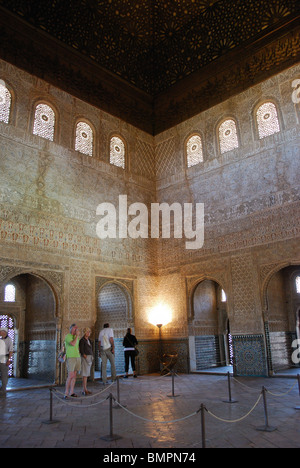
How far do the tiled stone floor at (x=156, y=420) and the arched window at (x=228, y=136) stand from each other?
23.2 ft

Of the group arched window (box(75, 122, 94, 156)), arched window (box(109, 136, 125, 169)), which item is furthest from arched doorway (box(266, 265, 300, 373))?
arched window (box(75, 122, 94, 156))

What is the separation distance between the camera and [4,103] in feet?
32.1

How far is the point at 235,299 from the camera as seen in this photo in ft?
34.3

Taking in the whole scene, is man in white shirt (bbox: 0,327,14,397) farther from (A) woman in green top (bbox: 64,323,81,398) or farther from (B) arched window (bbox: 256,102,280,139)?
(B) arched window (bbox: 256,102,280,139)

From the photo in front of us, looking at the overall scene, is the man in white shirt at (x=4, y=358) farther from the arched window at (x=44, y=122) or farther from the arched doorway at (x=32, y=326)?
the arched window at (x=44, y=122)

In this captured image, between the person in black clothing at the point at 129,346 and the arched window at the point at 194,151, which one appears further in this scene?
the arched window at the point at 194,151

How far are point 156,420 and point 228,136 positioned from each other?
29.9ft

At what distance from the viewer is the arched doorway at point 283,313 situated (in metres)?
11.4

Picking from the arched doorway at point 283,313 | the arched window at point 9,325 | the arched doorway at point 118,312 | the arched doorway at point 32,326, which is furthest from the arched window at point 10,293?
the arched doorway at point 283,313

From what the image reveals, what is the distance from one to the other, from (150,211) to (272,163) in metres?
4.52

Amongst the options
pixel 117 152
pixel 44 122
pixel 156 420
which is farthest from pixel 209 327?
pixel 44 122

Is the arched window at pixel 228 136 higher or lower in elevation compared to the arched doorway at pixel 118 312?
higher
